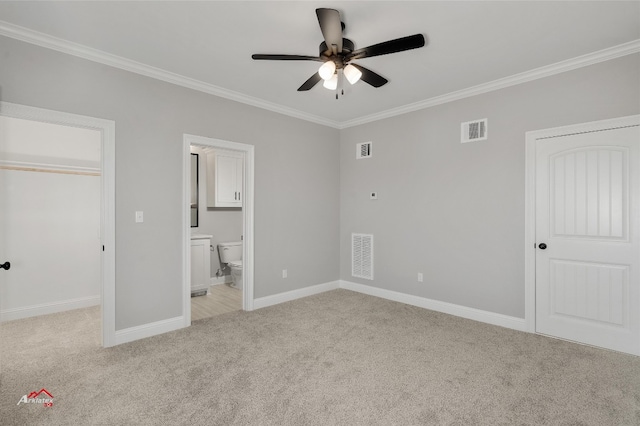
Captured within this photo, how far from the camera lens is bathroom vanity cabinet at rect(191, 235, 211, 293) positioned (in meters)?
4.84

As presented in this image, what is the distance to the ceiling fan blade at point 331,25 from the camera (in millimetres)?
1875

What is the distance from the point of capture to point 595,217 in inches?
117

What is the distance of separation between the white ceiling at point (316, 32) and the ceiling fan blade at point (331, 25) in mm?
272

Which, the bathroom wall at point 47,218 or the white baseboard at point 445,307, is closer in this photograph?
the white baseboard at point 445,307

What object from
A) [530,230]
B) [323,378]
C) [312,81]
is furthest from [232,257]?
[530,230]

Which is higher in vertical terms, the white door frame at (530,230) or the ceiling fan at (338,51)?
the ceiling fan at (338,51)

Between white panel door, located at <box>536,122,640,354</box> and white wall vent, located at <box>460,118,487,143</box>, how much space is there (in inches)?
22.4

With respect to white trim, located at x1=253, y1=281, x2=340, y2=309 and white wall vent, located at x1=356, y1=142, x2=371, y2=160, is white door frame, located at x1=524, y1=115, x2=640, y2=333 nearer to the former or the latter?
white wall vent, located at x1=356, y1=142, x2=371, y2=160

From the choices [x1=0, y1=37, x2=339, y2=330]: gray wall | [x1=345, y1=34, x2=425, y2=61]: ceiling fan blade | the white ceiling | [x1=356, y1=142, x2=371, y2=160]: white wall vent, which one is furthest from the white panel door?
[x1=0, y1=37, x2=339, y2=330]: gray wall

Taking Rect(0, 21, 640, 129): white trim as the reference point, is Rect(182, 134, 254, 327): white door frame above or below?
below

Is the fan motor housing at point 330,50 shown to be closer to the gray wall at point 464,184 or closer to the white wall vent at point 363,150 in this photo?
the gray wall at point 464,184

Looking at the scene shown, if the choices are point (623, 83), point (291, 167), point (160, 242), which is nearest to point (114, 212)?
point (160, 242)

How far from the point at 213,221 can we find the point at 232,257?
2.34ft

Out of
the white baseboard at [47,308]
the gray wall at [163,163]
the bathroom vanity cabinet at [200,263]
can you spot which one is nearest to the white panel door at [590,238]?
the gray wall at [163,163]
